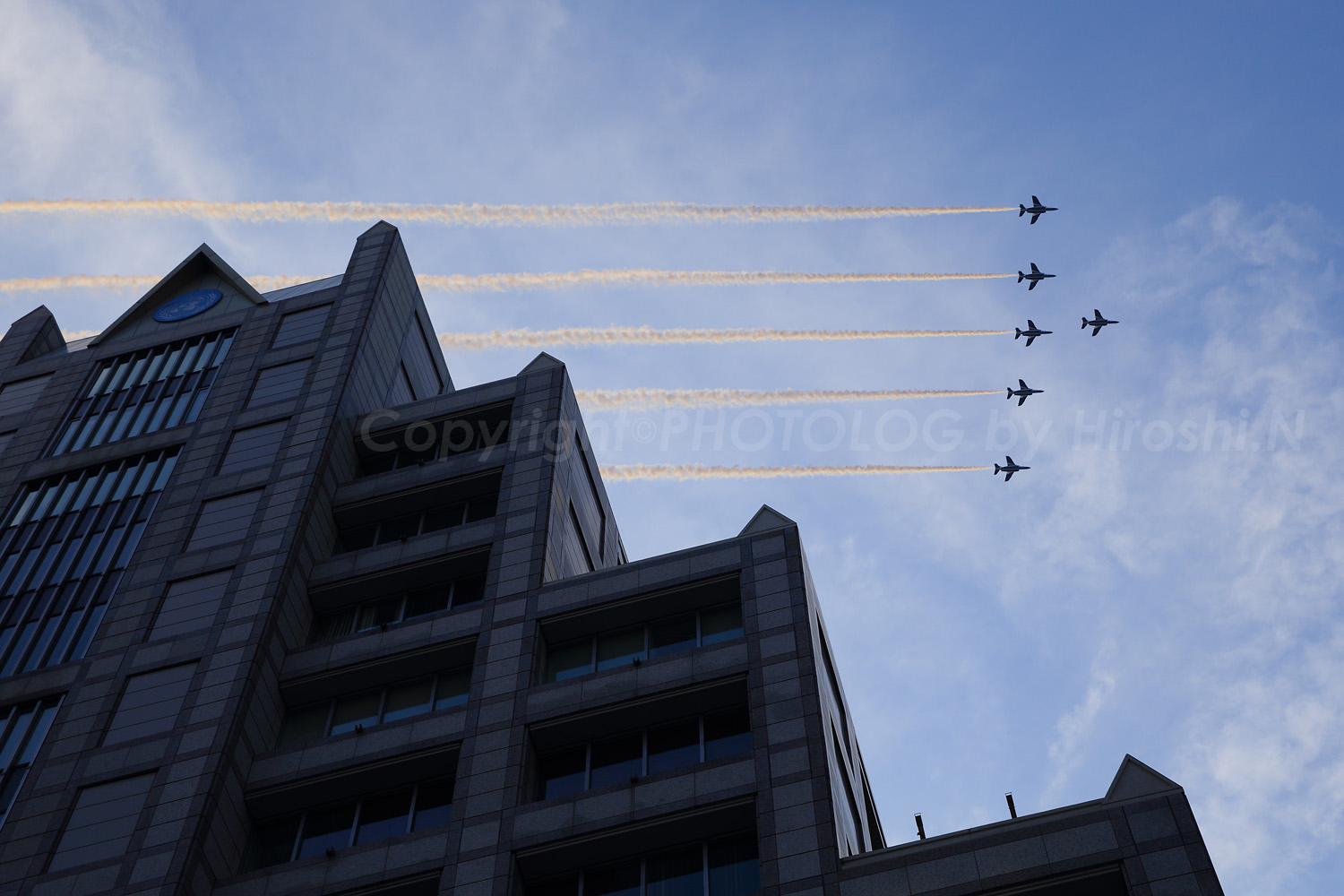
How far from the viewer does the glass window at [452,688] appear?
45.2 meters

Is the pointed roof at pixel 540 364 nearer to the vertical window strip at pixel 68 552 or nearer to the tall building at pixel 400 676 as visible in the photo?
the tall building at pixel 400 676

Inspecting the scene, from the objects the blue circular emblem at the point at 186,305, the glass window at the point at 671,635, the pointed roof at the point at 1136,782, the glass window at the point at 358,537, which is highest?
the blue circular emblem at the point at 186,305

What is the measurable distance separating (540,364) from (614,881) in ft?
90.2

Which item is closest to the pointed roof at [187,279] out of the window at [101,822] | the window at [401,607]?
the window at [401,607]

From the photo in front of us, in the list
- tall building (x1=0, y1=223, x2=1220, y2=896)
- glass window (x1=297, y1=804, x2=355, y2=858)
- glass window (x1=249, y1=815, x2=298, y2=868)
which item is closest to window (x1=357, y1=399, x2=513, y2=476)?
tall building (x1=0, y1=223, x2=1220, y2=896)

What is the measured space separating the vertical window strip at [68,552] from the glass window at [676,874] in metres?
24.8

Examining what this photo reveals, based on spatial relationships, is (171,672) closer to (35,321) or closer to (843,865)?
(843,865)

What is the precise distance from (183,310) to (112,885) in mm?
37419

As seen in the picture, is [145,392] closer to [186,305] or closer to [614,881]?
[186,305]

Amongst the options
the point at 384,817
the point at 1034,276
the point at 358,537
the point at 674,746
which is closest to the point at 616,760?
the point at 674,746

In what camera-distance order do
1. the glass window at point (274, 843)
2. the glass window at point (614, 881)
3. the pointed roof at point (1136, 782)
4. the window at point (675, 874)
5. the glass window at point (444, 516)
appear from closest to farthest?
the pointed roof at point (1136, 782), the window at point (675, 874), the glass window at point (614, 881), the glass window at point (274, 843), the glass window at point (444, 516)

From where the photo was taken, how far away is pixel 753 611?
141 feet

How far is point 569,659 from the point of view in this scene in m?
45.2

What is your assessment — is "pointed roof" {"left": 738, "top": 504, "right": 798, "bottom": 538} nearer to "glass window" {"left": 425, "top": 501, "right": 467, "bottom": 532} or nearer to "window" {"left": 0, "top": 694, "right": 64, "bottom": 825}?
"glass window" {"left": 425, "top": 501, "right": 467, "bottom": 532}
